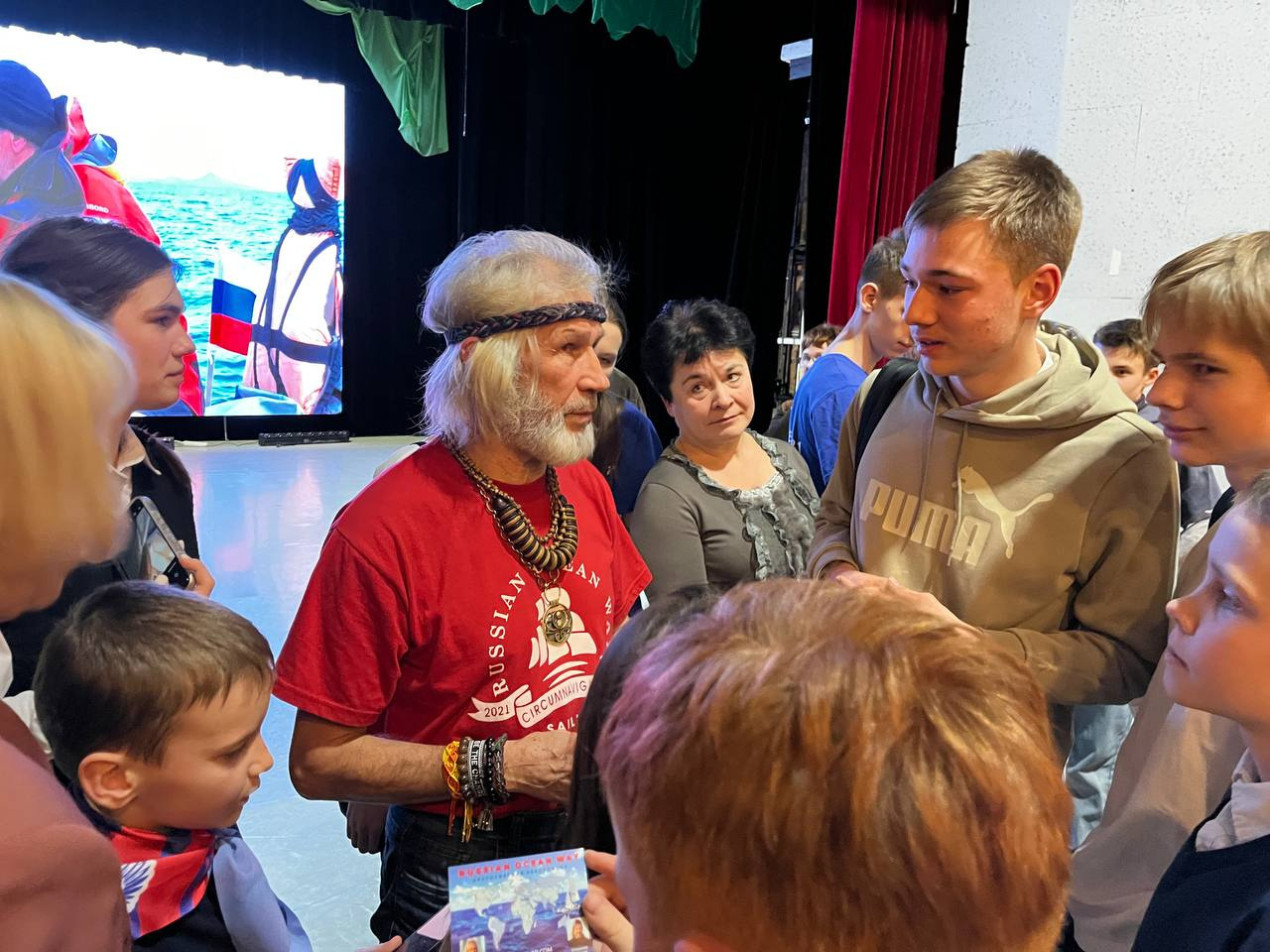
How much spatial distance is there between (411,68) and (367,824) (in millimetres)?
8246

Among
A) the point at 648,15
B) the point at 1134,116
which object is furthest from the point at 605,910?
the point at 648,15

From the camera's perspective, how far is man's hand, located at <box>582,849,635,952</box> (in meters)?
0.94

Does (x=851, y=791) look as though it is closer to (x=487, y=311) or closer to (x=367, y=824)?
(x=487, y=311)

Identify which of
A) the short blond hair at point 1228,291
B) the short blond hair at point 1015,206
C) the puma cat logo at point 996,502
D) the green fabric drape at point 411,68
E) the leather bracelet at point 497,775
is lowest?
the leather bracelet at point 497,775

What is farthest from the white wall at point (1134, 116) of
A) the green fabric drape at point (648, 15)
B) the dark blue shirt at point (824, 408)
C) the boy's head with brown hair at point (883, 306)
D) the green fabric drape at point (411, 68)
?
the green fabric drape at point (411, 68)

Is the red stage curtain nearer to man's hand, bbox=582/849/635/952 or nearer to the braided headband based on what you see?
the braided headband

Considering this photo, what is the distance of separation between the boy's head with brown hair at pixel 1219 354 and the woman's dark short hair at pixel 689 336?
1.07 meters

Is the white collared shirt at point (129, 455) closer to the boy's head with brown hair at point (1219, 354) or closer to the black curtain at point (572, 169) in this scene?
the boy's head with brown hair at point (1219, 354)

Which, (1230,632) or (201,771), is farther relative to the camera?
(201,771)

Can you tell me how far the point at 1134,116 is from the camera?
9.43 feet

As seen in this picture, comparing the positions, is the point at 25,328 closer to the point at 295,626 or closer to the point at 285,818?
the point at 295,626

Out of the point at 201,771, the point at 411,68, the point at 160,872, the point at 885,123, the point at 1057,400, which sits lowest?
the point at 160,872

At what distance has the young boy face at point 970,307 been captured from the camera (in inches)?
56.9

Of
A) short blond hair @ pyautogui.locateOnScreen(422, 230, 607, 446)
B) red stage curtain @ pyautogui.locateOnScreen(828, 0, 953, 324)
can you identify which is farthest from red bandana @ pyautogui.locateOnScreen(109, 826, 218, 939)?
red stage curtain @ pyautogui.locateOnScreen(828, 0, 953, 324)
